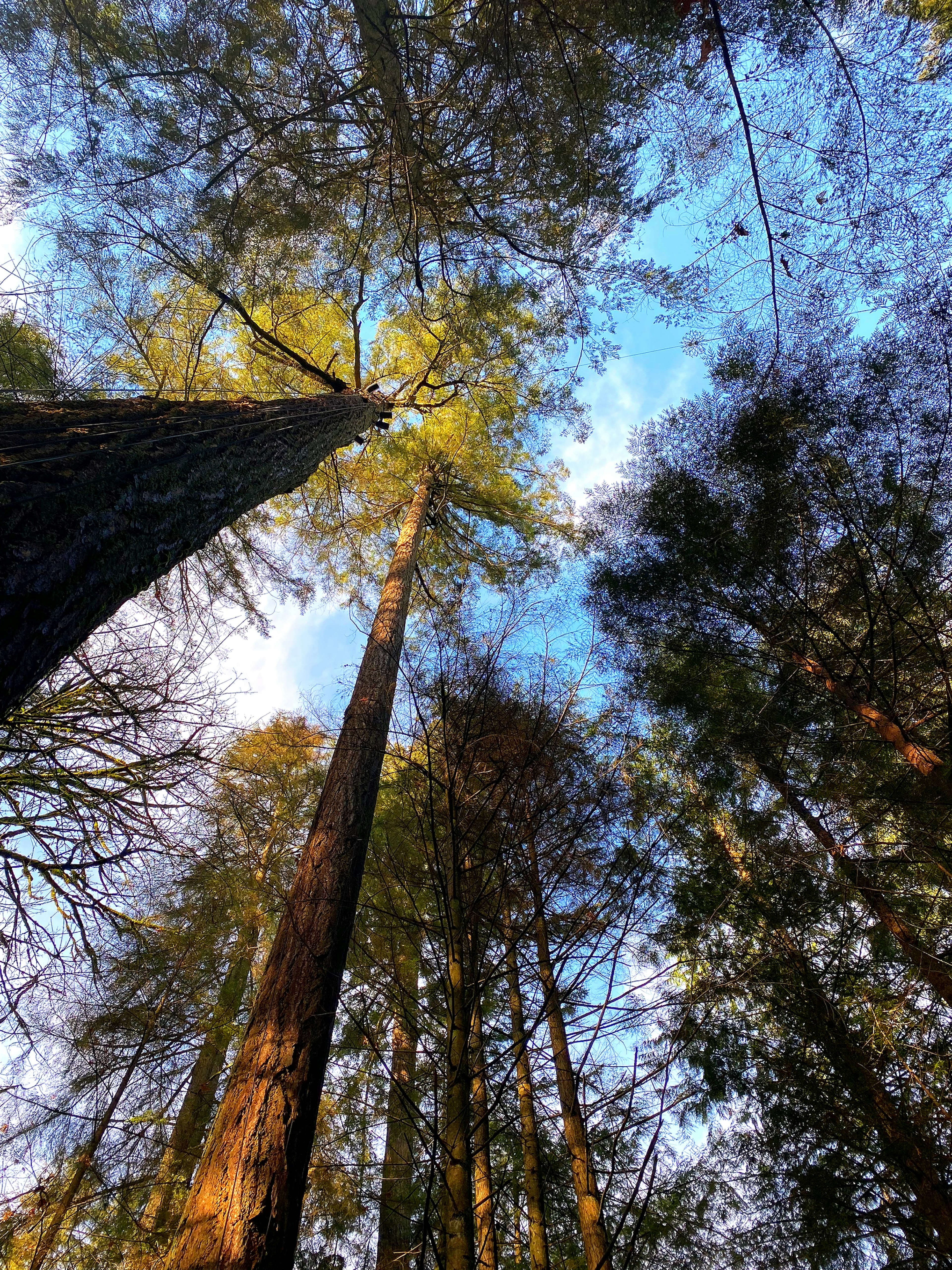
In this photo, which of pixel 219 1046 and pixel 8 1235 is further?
pixel 219 1046

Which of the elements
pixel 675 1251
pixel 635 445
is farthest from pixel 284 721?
pixel 675 1251

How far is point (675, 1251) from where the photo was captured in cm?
410

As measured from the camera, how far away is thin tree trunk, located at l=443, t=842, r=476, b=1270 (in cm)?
137

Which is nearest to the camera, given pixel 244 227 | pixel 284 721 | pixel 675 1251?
pixel 675 1251

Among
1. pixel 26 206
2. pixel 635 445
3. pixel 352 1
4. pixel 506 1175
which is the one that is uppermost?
pixel 635 445

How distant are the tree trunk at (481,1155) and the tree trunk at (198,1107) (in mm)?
1746

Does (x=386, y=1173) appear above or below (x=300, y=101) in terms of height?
below

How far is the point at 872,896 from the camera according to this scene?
15.1 feet

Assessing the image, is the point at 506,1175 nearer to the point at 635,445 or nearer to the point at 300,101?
the point at 635,445

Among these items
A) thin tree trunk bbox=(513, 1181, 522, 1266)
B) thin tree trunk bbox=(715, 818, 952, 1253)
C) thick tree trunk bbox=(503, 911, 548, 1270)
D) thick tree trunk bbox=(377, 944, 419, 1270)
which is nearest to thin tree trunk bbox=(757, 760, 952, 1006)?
thin tree trunk bbox=(715, 818, 952, 1253)

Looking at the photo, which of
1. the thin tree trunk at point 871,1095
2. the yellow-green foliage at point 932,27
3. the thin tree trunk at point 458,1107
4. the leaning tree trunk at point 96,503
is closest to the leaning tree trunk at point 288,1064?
the thin tree trunk at point 458,1107

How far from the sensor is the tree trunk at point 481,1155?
150 centimetres

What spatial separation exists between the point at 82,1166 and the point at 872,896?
5.69m

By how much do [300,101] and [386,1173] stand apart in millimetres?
8094
